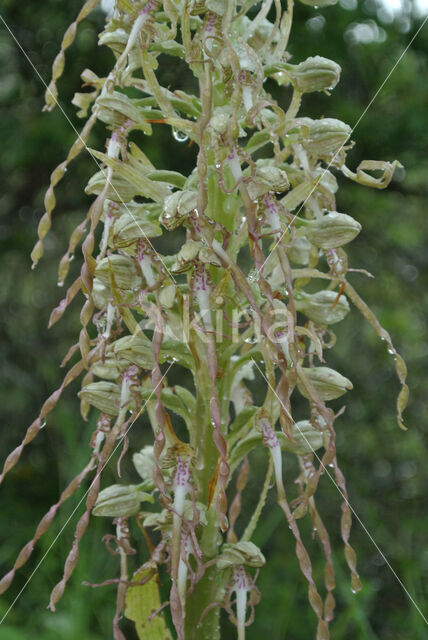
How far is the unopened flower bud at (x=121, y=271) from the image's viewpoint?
119 cm

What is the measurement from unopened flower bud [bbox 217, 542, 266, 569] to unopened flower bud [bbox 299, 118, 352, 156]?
0.71 meters

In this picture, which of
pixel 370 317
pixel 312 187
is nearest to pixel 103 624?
pixel 370 317

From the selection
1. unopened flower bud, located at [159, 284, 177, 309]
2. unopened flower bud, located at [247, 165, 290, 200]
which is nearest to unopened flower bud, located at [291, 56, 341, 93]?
unopened flower bud, located at [247, 165, 290, 200]

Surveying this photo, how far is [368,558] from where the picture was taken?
3.07 metres

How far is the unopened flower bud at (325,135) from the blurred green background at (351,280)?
1105 mm

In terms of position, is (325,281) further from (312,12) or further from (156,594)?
(156,594)

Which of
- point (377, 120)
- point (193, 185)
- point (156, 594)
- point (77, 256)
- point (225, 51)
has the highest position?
point (225, 51)

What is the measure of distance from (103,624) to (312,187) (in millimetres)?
1213

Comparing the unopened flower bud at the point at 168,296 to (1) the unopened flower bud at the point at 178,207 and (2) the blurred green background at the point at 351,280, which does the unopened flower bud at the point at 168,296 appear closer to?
(1) the unopened flower bud at the point at 178,207

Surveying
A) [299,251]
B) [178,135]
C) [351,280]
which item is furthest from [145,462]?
[351,280]

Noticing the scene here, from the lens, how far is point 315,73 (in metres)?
1.25

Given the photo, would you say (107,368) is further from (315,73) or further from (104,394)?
(315,73)

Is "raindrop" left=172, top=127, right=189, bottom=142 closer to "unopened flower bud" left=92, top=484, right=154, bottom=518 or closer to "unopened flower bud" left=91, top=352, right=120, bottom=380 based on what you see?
"unopened flower bud" left=91, top=352, right=120, bottom=380

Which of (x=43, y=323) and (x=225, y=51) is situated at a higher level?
(x=225, y=51)
